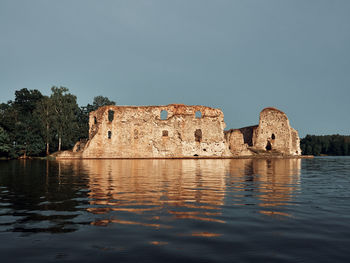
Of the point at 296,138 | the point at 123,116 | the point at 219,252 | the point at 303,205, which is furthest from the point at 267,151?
the point at 219,252

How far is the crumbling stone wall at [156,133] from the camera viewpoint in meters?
42.2

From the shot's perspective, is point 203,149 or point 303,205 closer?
point 303,205

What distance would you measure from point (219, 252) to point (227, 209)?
8.86ft

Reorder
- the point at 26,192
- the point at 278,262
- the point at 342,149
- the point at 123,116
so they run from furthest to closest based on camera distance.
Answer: the point at 342,149 < the point at 123,116 < the point at 26,192 < the point at 278,262

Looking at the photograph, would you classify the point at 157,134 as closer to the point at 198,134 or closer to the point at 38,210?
the point at 198,134

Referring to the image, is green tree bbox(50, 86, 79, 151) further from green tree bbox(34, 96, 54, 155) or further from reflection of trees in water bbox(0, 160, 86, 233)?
reflection of trees in water bbox(0, 160, 86, 233)

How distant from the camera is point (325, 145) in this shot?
8375 cm

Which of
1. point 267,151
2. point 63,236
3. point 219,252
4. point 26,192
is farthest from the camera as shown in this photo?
point 267,151

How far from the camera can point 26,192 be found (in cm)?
877

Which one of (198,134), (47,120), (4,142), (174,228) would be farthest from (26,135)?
(174,228)

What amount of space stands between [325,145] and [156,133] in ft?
197

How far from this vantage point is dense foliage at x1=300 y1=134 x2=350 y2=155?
8206cm

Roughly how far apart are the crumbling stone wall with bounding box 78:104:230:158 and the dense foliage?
4836cm

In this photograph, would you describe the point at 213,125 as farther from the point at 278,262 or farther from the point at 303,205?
the point at 278,262
